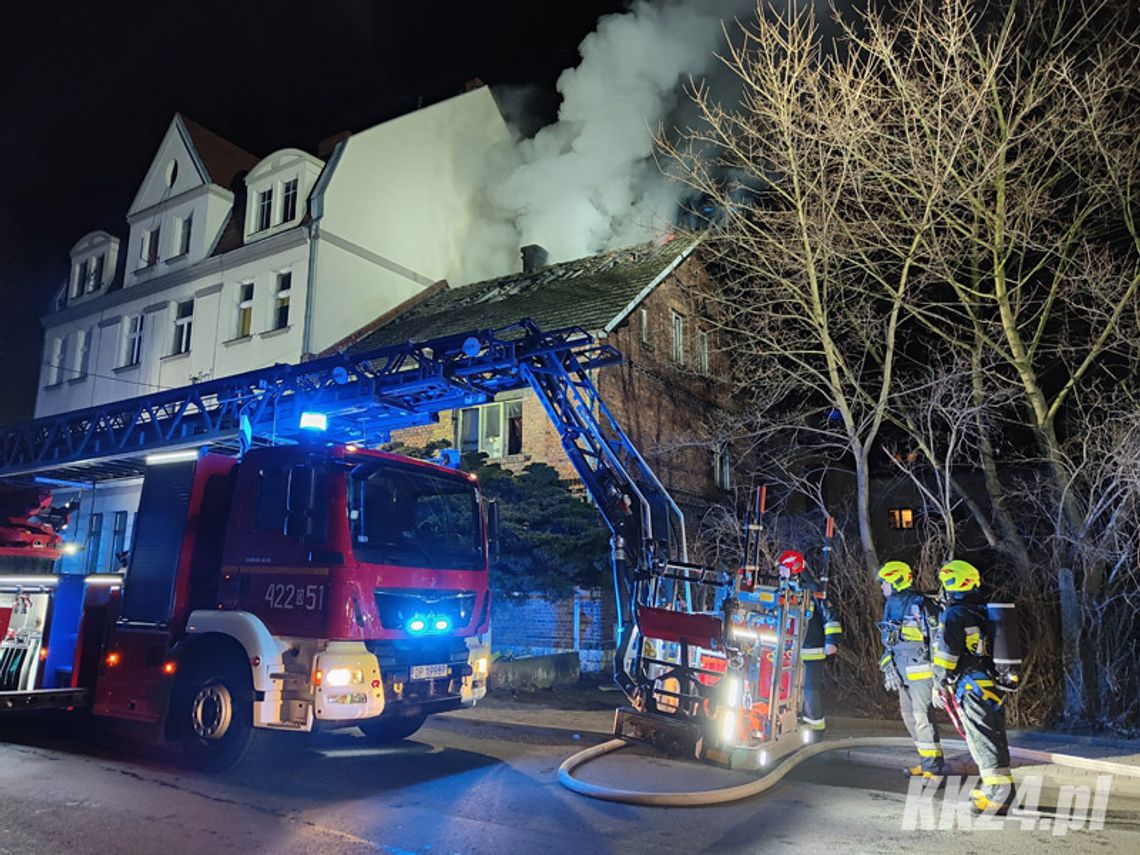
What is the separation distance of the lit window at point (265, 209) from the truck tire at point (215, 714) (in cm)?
1691

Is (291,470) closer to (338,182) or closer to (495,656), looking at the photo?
(495,656)

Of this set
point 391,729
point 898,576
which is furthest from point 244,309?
point 898,576

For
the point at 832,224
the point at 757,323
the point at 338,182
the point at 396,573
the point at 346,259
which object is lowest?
the point at 396,573

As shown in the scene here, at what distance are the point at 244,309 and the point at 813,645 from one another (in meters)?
17.3

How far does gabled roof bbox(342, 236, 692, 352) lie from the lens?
1636 cm

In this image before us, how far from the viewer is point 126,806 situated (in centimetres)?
557

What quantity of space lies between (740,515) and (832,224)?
879 cm

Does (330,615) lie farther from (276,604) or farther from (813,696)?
(813,696)

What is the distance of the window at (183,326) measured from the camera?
21.8 meters

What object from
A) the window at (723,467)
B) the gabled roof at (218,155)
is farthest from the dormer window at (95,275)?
the window at (723,467)

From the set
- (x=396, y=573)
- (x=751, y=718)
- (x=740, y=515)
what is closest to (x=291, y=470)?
(x=396, y=573)

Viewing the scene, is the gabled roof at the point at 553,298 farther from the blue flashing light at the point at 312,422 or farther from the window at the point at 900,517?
the window at the point at 900,517

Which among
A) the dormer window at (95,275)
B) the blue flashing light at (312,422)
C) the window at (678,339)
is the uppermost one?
the dormer window at (95,275)

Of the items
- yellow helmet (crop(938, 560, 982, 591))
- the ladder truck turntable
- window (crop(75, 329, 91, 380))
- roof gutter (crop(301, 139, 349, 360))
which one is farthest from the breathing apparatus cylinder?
window (crop(75, 329, 91, 380))
